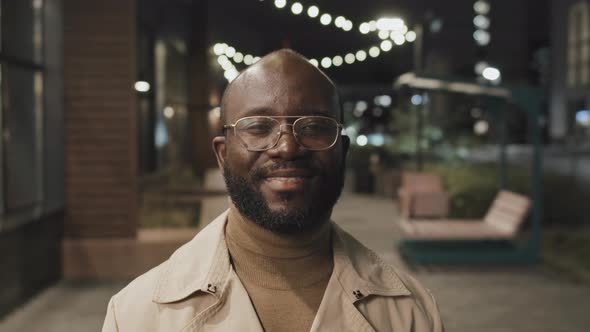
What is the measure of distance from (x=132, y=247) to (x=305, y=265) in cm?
740

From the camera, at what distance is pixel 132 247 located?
9.02m

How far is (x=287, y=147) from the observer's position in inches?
73.1

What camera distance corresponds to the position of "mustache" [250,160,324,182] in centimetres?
186

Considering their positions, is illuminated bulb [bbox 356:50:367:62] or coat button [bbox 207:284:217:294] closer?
coat button [bbox 207:284:217:294]

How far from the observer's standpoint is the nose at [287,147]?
1.85 meters

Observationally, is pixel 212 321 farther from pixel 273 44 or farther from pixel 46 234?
pixel 46 234

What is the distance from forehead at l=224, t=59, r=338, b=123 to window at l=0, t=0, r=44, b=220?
656 centimetres

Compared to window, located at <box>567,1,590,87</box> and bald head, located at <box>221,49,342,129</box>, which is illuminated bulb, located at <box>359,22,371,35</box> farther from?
window, located at <box>567,1,590,87</box>

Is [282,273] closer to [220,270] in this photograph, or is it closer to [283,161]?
[220,270]

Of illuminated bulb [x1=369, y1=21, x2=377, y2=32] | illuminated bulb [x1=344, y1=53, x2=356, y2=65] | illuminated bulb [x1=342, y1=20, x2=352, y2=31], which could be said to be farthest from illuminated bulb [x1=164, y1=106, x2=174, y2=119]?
illuminated bulb [x1=342, y1=20, x2=352, y2=31]

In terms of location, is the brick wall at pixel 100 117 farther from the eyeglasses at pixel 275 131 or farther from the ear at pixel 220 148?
the eyeglasses at pixel 275 131

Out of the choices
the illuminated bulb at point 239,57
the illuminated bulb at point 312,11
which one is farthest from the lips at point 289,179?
the illuminated bulb at point 239,57

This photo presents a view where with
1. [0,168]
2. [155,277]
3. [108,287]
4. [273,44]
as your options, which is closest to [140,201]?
[108,287]

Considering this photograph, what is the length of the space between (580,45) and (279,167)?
46.0m
